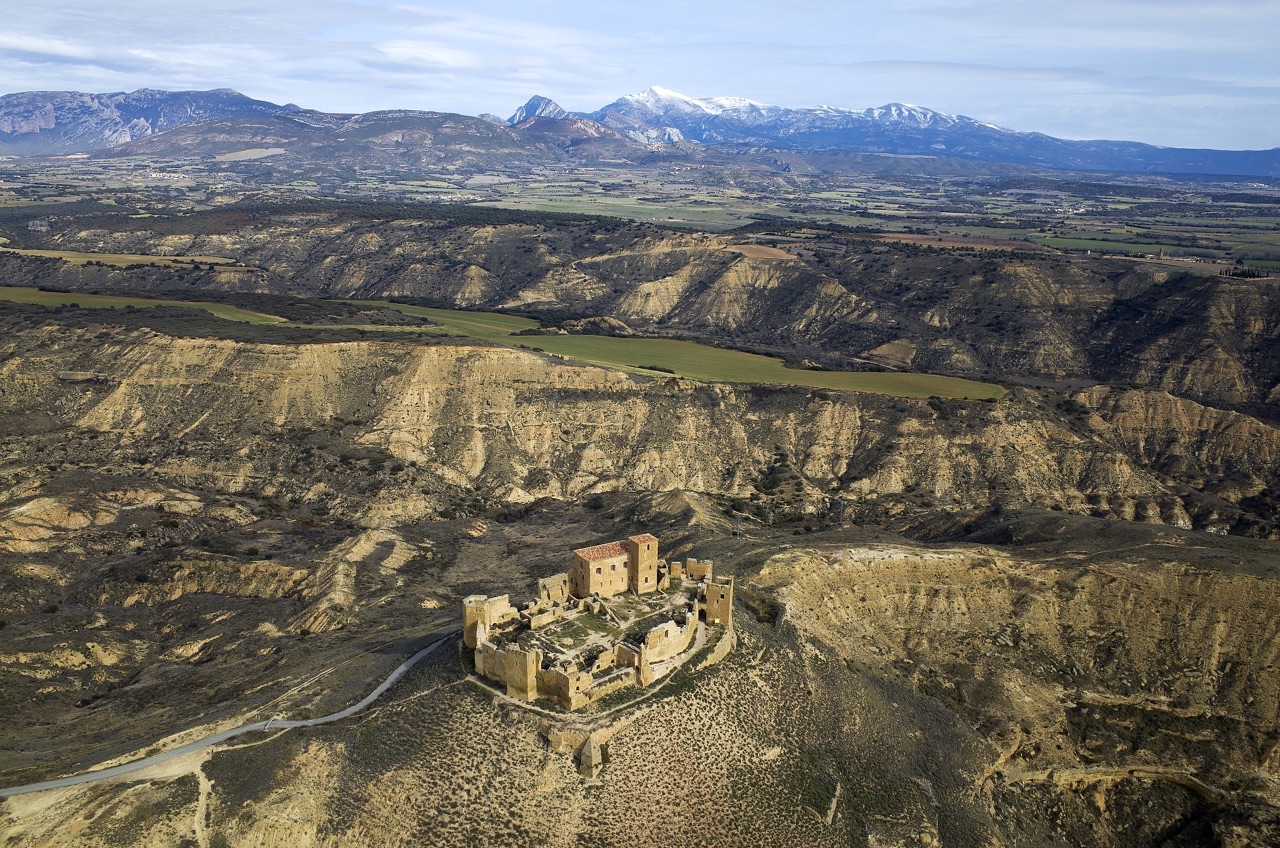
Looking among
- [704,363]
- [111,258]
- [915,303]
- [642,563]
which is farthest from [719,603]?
[111,258]

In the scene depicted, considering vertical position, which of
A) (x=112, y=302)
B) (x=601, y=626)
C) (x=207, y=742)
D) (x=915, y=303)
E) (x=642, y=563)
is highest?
(x=112, y=302)

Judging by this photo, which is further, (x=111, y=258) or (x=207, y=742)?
(x=111, y=258)

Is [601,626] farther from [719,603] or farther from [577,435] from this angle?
[577,435]

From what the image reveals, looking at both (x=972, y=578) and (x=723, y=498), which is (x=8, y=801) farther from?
(x=723, y=498)

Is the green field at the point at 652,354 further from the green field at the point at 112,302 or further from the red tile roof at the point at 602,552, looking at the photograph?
the red tile roof at the point at 602,552

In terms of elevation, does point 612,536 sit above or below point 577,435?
below

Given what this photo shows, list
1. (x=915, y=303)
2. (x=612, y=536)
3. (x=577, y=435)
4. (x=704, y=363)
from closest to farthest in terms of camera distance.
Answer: (x=612, y=536), (x=577, y=435), (x=704, y=363), (x=915, y=303)

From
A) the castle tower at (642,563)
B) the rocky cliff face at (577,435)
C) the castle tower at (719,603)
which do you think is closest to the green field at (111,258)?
the rocky cliff face at (577,435)
